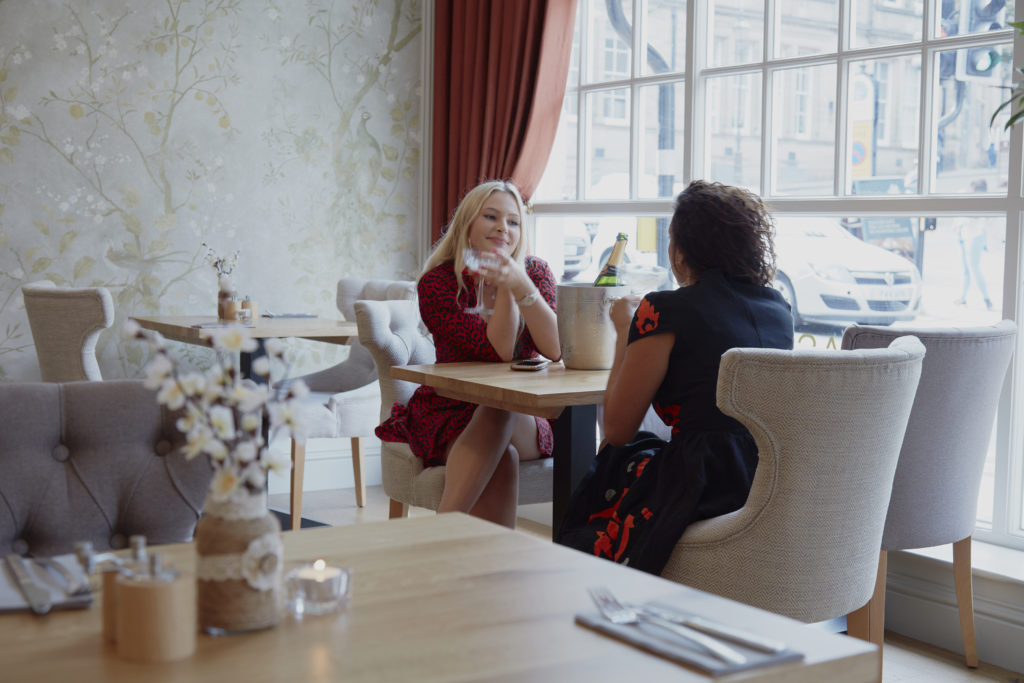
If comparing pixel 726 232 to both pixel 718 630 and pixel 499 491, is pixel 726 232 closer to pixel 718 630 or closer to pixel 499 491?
pixel 499 491

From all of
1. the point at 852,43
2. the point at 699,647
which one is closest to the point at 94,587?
the point at 699,647

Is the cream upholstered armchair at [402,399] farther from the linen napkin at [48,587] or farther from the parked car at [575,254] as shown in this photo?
the linen napkin at [48,587]

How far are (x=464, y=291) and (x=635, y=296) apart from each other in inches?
28.3

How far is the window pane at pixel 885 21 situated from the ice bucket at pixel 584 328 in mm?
1467

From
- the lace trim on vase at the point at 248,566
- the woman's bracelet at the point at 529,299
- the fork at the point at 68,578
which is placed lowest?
the fork at the point at 68,578

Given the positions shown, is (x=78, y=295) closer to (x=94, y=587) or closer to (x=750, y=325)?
(x=750, y=325)

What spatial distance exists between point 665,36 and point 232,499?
11.9 ft

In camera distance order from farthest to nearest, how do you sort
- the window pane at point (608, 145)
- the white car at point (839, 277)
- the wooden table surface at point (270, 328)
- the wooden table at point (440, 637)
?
the window pane at point (608, 145), the wooden table surface at point (270, 328), the white car at point (839, 277), the wooden table at point (440, 637)

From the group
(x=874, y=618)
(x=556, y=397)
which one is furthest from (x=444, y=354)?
(x=874, y=618)

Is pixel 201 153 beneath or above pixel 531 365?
above

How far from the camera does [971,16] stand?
3219 mm

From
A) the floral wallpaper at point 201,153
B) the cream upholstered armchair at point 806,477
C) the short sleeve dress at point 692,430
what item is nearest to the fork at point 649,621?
the cream upholstered armchair at point 806,477

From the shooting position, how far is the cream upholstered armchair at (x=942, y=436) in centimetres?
261

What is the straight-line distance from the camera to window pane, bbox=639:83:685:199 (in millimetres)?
4215
